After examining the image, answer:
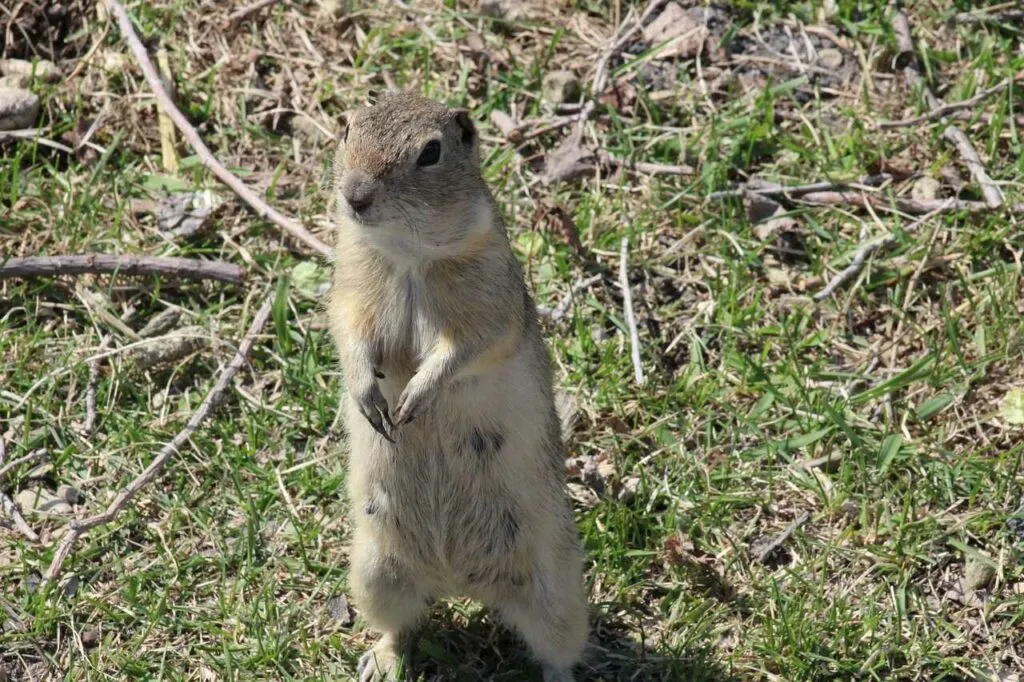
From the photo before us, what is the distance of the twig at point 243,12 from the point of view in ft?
20.0

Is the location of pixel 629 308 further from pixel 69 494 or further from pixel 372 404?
pixel 69 494

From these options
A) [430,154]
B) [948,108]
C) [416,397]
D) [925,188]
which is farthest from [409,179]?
[948,108]

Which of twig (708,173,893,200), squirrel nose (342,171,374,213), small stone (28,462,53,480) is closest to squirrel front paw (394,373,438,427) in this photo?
squirrel nose (342,171,374,213)

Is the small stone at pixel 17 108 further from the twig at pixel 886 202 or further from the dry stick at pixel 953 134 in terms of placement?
the dry stick at pixel 953 134

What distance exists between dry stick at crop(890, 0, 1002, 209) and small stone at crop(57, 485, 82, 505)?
3.67 metres

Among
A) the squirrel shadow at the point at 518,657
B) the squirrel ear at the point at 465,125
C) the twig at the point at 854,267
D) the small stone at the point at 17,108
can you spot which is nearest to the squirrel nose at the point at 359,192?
the squirrel ear at the point at 465,125

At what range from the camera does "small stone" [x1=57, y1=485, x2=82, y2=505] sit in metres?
4.73

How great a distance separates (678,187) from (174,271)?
2.09 m

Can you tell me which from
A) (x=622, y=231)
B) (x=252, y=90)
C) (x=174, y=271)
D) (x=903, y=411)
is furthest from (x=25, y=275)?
(x=903, y=411)

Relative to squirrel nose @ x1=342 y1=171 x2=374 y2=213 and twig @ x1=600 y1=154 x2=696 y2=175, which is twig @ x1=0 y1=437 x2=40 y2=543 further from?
twig @ x1=600 y1=154 x2=696 y2=175

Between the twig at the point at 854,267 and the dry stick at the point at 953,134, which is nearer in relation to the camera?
the twig at the point at 854,267

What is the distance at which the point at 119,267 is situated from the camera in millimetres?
5180

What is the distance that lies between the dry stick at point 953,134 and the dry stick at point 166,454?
289 centimetres

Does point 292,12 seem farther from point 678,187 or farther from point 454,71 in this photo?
point 678,187
